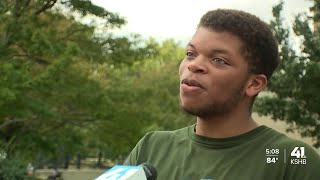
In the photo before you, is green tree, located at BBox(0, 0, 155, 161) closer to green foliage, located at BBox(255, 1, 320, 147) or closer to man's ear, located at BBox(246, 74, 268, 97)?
green foliage, located at BBox(255, 1, 320, 147)

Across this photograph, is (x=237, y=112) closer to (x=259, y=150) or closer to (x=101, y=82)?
(x=259, y=150)

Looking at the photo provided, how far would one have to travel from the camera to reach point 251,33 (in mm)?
2010

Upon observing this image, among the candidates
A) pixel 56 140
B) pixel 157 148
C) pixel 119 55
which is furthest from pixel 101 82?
pixel 157 148

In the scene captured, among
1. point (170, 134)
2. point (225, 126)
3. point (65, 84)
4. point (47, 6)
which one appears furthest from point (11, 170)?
point (225, 126)

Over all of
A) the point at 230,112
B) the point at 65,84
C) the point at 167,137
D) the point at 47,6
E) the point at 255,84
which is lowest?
the point at 65,84

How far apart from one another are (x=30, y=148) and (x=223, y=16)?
16.5m

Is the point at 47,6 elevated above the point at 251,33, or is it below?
above

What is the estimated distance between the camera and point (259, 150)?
1952 millimetres

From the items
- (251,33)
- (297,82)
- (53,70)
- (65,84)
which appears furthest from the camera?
(65,84)

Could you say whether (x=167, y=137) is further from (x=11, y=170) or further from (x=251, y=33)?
(x=11, y=170)

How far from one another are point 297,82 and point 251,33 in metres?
9.06

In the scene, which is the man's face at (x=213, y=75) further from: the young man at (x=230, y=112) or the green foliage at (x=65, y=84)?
the green foliage at (x=65, y=84)

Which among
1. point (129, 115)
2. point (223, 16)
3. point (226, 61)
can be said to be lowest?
point (129, 115)

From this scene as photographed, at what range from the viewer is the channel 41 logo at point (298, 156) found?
1.88m
